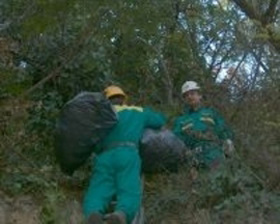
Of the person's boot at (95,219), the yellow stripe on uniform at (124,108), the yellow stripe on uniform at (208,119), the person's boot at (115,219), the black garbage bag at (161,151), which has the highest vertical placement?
the yellow stripe on uniform at (208,119)

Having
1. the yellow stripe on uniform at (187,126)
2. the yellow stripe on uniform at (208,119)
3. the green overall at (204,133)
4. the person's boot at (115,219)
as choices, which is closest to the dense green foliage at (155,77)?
the green overall at (204,133)

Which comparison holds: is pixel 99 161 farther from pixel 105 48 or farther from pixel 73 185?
pixel 105 48

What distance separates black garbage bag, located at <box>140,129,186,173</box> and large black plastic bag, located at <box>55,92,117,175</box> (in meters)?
0.47

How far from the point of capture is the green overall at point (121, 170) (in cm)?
678

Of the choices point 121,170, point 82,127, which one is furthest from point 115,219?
point 82,127

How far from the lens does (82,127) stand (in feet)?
23.4

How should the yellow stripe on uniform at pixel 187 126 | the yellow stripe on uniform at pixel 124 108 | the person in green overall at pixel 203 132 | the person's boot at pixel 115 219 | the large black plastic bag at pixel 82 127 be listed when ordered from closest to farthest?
the person's boot at pixel 115 219
the large black plastic bag at pixel 82 127
the yellow stripe on uniform at pixel 124 108
the person in green overall at pixel 203 132
the yellow stripe on uniform at pixel 187 126

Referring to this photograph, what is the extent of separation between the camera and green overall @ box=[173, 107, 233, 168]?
7.84 meters

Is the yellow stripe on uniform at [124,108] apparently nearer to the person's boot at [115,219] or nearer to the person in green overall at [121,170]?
the person in green overall at [121,170]

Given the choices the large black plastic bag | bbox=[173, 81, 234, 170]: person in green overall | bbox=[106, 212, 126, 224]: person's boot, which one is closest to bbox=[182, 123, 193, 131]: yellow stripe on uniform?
bbox=[173, 81, 234, 170]: person in green overall

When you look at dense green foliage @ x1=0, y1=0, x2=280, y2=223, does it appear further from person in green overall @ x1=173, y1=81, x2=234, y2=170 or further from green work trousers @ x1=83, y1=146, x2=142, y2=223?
green work trousers @ x1=83, y1=146, x2=142, y2=223

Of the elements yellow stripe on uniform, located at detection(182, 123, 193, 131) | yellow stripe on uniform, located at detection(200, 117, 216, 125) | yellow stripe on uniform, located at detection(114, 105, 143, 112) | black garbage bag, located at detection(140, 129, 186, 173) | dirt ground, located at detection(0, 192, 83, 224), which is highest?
yellow stripe on uniform, located at detection(200, 117, 216, 125)

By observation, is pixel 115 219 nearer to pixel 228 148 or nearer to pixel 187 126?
pixel 228 148

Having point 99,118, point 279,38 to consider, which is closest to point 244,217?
point 99,118
